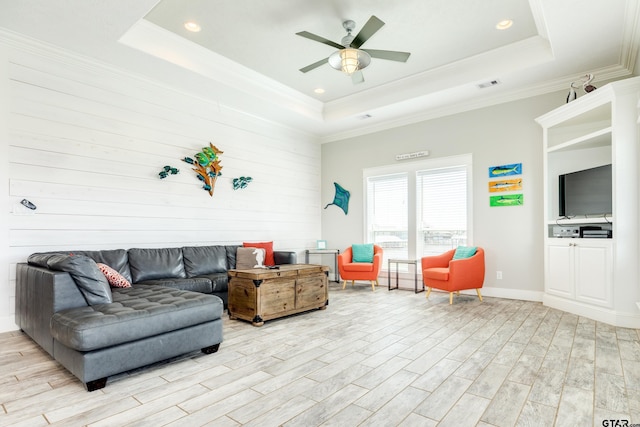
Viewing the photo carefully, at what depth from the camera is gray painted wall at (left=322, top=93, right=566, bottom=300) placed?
4973mm

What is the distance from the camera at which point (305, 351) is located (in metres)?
2.99

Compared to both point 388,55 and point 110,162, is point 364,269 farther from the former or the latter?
point 110,162

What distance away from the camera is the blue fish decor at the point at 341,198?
23.5 feet

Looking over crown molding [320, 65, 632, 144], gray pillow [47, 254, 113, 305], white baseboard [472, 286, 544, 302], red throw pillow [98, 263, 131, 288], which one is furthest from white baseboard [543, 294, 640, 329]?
red throw pillow [98, 263, 131, 288]

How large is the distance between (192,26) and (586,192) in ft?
16.4

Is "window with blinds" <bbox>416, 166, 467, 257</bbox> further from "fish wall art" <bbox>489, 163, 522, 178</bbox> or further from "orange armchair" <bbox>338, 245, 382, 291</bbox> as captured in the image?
"orange armchair" <bbox>338, 245, 382, 291</bbox>

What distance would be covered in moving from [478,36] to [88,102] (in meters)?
4.67

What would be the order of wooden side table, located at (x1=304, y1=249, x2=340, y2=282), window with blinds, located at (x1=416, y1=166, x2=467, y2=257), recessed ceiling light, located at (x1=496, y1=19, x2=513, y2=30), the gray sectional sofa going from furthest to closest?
1. wooden side table, located at (x1=304, y1=249, x2=340, y2=282)
2. window with blinds, located at (x1=416, y1=166, x2=467, y2=257)
3. recessed ceiling light, located at (x1=496, y1=19, x2=513, y2=30)
4. the gray sectional sofa

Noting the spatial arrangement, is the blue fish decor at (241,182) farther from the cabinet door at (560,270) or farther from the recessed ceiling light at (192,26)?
the cabinet door at (560,270)

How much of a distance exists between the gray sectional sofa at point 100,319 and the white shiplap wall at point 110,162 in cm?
73

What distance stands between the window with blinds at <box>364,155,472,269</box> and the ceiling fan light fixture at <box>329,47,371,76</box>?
2.70 meters

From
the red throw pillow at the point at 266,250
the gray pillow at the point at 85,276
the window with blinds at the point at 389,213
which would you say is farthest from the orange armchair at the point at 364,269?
the gray pillow at the point at 85,276

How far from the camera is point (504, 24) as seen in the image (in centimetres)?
393

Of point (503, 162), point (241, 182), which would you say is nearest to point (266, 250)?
point (241, 182)
